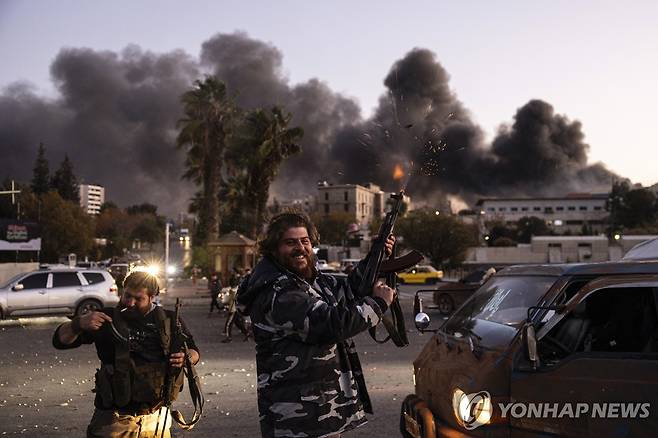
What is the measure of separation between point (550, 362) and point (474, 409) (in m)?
0.50

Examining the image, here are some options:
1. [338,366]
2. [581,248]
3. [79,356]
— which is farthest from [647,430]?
[581,248]

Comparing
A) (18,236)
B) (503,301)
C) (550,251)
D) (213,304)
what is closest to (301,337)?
(503,301)

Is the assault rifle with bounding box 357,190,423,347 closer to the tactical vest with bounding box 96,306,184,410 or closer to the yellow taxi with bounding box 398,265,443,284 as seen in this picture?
the tactical vest with bounding box 96,306,184,410

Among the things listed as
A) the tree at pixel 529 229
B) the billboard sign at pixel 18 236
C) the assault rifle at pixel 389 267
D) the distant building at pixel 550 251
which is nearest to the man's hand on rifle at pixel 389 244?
the assault rifle at pixel 389 267

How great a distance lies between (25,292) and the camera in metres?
17.9

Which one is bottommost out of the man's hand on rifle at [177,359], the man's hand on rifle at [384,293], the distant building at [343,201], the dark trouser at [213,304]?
the dark trouser at [213,304]

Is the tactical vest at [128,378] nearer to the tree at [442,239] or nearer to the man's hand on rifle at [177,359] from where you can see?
the man's hand on rifle at [177,359]

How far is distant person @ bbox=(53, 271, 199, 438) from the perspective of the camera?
3.62 m

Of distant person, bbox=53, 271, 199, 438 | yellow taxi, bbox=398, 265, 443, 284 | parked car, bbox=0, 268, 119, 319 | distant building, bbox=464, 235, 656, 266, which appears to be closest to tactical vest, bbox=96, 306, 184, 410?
distant person, bbox=53, 271, 199, 438

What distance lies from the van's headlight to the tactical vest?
1.67 meters

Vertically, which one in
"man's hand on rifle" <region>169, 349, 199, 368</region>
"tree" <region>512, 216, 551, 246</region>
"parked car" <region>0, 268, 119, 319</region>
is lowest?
"parked car" <region>0, 268, 119, 319</region>

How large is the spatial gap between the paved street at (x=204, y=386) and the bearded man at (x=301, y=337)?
3511 mm

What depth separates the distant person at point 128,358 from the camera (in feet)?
11.9

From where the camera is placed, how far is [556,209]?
127 metres
